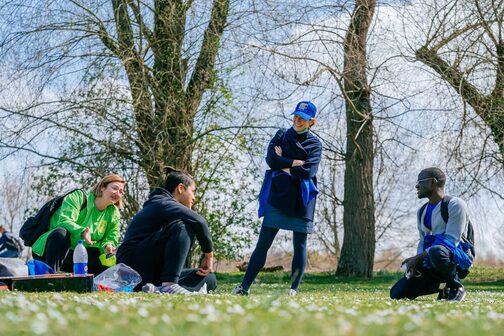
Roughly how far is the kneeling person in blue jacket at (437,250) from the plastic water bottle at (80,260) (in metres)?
3.46

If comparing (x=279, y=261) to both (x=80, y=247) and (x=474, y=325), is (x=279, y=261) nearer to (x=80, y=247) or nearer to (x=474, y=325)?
(x=80, y=247)

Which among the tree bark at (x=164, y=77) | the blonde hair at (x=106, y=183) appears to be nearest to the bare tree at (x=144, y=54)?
the tree bark at (x=164, y=77)

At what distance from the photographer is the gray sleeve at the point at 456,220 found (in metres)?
8.64

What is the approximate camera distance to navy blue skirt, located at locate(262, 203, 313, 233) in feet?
30.2

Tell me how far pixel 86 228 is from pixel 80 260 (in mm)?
576

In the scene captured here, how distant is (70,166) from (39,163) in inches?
32.4

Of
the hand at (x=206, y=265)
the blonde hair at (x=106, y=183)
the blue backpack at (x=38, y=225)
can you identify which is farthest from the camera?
the blonde hair at (x=106, y=183)

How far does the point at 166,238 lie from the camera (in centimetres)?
884

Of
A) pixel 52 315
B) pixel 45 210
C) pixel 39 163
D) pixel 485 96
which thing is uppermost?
pixel 485 96

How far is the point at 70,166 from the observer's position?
59.7ft

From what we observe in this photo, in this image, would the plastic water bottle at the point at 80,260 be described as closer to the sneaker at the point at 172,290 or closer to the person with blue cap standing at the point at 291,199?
the sneaker at the point at 172,290

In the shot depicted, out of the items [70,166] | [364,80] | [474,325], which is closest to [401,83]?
[364,80]

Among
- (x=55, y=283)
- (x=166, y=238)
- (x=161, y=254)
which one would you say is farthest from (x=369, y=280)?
(x=55, y=283)

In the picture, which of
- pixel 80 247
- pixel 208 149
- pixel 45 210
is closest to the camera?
pixel 80 247
